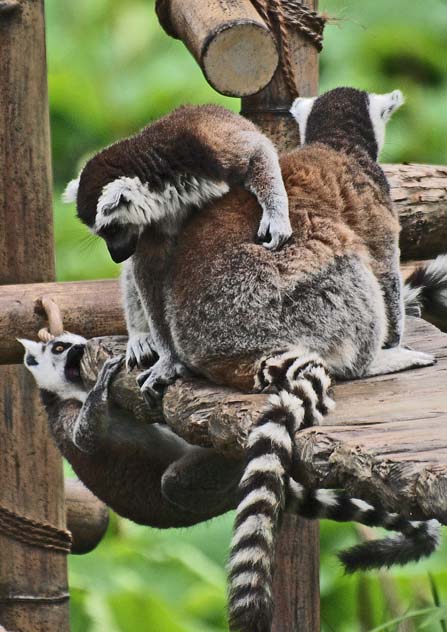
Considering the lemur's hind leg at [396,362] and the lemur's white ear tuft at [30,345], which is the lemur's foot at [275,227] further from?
the lemur's white ear tuft at [30,345]

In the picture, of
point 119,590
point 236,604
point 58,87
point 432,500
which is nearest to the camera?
point 432,500

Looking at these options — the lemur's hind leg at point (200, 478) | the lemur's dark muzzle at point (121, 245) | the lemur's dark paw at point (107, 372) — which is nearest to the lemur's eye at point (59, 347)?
the lemur's dark paw at point (107, 372)

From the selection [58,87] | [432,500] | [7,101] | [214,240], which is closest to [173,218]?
[214,240]

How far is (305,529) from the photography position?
11.1 ft

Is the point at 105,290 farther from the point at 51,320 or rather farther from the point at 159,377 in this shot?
the point at 159,377

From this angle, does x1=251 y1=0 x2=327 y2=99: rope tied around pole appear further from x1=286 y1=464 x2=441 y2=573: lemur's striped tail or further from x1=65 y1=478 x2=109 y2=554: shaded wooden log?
x1=65 y1=478 x2=109 y2=554: shaded wooden log

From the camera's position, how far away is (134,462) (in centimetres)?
373

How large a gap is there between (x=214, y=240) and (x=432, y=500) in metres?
1.16

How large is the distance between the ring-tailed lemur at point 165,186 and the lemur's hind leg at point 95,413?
245mm

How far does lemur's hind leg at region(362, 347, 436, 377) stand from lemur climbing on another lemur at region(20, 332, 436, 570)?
406 mm

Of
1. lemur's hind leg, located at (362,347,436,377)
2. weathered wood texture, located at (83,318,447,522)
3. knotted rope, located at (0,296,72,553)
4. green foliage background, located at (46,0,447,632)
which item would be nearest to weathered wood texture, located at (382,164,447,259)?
weathered wood texture, located at (83,318,447,522)

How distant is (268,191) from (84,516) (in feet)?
6.75

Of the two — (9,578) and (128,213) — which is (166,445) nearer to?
(9,578)

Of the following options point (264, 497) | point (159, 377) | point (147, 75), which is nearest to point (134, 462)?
point (159, 377)
